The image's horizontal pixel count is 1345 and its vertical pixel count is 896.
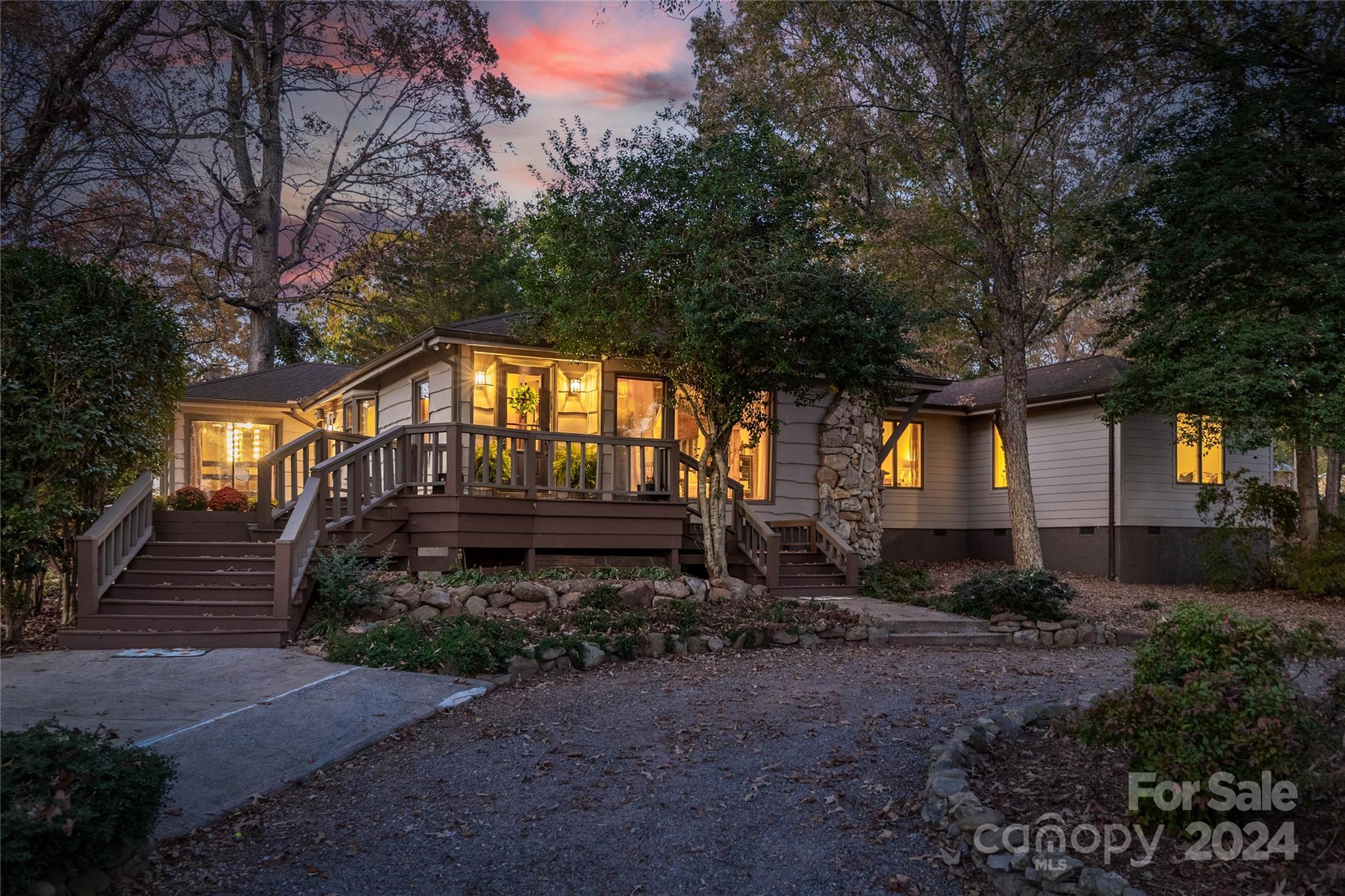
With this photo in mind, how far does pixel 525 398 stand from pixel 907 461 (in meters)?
8.84

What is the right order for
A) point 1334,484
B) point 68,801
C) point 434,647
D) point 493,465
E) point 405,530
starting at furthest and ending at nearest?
point 1334,484, point 493,465, point 405,530, point 434,647, point 68,801

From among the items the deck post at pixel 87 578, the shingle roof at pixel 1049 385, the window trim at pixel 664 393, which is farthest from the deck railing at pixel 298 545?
the shingle roof at pixel 1049 385

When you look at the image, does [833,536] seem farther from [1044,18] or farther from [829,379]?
[1044,18]

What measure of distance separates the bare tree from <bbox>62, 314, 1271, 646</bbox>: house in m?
2.61

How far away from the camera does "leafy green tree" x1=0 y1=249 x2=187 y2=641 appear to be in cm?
827

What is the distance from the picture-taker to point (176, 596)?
934 cm

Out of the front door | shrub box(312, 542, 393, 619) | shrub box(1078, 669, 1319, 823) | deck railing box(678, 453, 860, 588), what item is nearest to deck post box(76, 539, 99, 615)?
shrub box(312, 542, 393, 619)

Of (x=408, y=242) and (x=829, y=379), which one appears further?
(x=408, y=242)

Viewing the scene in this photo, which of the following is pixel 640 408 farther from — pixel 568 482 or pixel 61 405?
pixel 61 405

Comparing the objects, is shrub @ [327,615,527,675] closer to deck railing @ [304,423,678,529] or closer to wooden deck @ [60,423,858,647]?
wooden deck @ [60,423,858,647]

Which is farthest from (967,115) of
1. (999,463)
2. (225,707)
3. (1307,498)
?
(225,707)

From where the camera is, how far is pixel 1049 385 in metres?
18.5

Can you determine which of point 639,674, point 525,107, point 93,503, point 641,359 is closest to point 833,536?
point 641,359

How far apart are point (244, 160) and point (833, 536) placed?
15.3 metres
